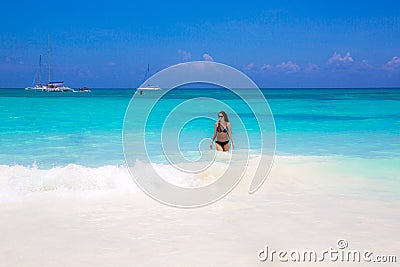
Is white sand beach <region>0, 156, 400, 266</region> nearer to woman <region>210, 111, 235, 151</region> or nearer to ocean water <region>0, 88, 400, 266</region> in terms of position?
ocean water <region>0, 88, 400, 266</region>

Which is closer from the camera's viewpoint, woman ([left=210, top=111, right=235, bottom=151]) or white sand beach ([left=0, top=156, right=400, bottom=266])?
white sand beach ([left=0, top=156, right=400, bottom=266])

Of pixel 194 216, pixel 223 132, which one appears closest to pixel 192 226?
pixel 194 216

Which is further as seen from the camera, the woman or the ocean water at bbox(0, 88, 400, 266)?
the woman

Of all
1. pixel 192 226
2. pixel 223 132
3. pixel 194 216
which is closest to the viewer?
pixel 192 226

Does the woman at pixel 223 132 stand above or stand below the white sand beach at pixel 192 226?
above

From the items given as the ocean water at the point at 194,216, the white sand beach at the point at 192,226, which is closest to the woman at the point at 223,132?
A: the ocean water at the point at 194,216

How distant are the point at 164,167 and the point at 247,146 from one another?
14.1 ft

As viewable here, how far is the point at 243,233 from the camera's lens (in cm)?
488

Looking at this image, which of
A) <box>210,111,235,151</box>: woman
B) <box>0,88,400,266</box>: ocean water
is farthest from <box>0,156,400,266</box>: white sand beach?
<box>210,111,235,151</box>: woman

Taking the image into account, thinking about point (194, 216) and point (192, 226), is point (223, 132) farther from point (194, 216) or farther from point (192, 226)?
point (192, 226)

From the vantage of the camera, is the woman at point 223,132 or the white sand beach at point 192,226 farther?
the woman at point 223,132

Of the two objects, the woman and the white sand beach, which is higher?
the woman

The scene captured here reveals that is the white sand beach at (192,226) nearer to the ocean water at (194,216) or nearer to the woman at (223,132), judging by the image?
the ocean water at (194,216)

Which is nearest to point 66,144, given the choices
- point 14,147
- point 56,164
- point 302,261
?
point 14,147
